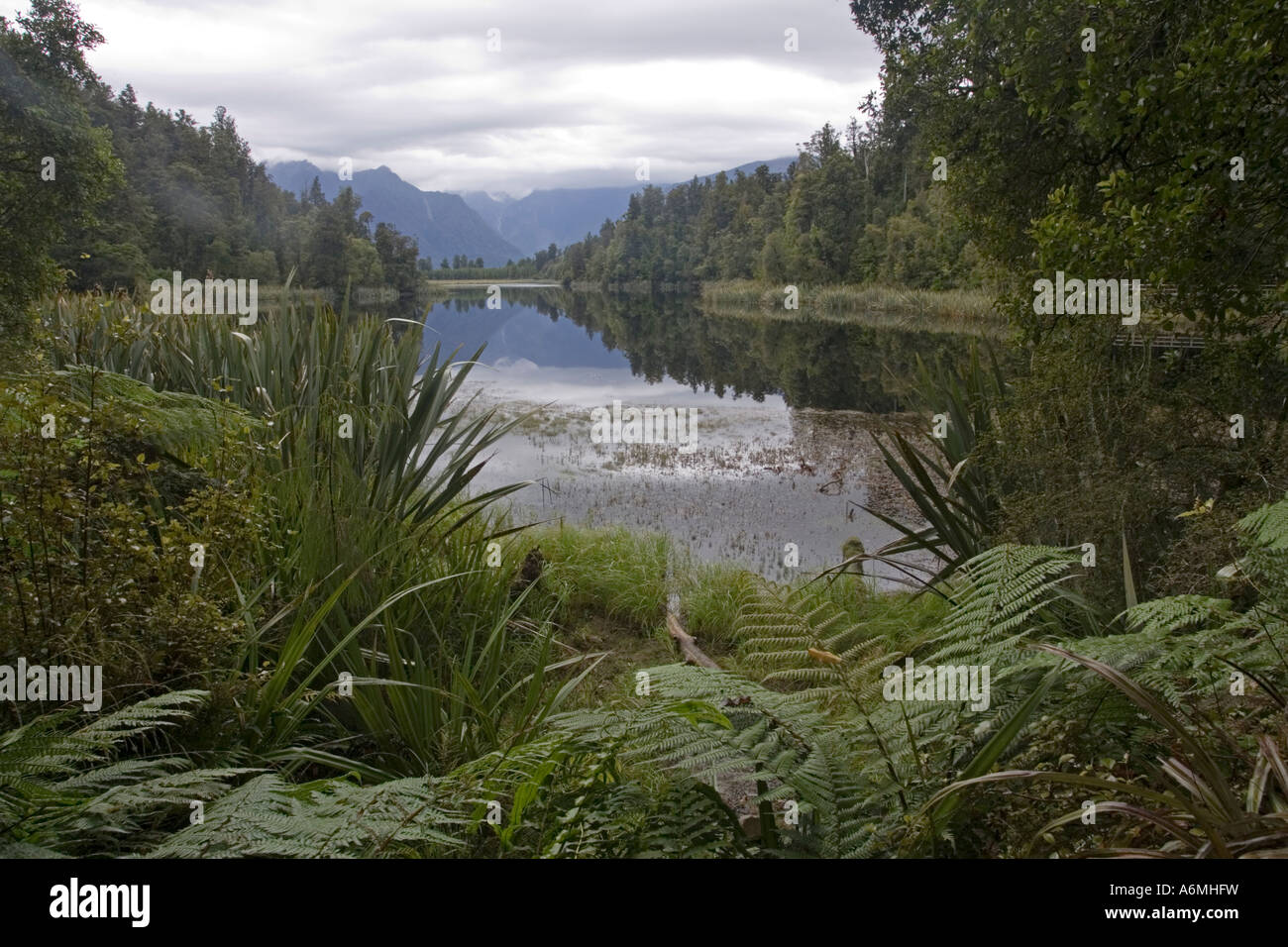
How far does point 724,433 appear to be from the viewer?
39.2 feet

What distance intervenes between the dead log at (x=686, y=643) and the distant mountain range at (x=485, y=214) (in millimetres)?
53937

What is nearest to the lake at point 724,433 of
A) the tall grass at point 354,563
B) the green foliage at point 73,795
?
the tall grass at point 354,563

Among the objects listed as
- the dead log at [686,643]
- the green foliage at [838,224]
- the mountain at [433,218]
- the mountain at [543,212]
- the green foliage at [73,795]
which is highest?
the mountain at [543,212]

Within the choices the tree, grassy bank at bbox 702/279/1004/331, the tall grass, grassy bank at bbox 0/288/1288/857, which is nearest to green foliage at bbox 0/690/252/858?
grassy bank at bbox 0/288/1288/857

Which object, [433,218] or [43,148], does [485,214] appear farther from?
[43,148]

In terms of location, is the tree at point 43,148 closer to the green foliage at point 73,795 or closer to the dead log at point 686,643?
the dead log at point 686,643

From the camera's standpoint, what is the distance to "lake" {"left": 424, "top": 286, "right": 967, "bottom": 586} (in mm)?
7723

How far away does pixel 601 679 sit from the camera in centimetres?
429

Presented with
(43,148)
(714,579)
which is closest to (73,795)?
(714,579)

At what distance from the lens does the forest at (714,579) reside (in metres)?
1.40

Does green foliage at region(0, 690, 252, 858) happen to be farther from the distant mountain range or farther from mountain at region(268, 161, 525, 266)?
mountain at region(268, 161, 525, 266)

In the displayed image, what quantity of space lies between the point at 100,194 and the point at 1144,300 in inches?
294
